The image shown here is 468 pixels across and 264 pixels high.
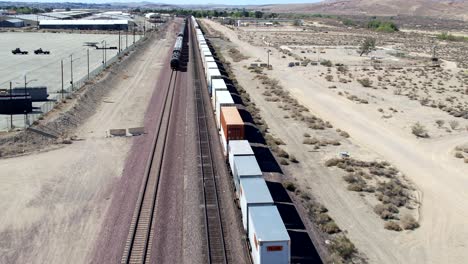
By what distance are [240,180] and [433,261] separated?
10.1 m

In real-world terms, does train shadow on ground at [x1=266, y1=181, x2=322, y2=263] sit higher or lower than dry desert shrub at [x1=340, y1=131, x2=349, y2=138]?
lower

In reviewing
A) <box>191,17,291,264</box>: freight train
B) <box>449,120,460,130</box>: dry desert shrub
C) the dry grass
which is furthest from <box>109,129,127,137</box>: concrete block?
the dry grass

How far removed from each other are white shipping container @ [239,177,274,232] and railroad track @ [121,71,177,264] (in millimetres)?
4904

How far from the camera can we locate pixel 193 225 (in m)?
25.8

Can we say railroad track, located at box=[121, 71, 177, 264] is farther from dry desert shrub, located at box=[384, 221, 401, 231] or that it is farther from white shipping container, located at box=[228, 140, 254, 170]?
dry desert shrub, located at box=[384, 221, 401, 231]

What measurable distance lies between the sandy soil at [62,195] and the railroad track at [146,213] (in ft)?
6.29

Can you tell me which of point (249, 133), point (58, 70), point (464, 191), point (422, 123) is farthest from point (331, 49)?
point (464, 191)

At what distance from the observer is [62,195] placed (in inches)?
1173

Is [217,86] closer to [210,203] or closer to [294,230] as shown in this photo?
[210,203]

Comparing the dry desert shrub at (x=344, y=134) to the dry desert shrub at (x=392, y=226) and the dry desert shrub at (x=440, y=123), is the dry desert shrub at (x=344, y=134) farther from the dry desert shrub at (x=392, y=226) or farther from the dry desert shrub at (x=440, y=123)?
the dry desert shrub at (x=392, y=226)

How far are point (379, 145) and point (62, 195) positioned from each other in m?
25.9

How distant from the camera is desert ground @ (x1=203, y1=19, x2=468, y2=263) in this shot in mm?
26438

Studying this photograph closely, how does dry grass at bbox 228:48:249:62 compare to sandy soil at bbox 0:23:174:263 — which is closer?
sandy soil at bbox 0:23:174:263

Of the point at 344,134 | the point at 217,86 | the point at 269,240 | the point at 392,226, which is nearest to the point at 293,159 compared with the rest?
the point at 344,134
